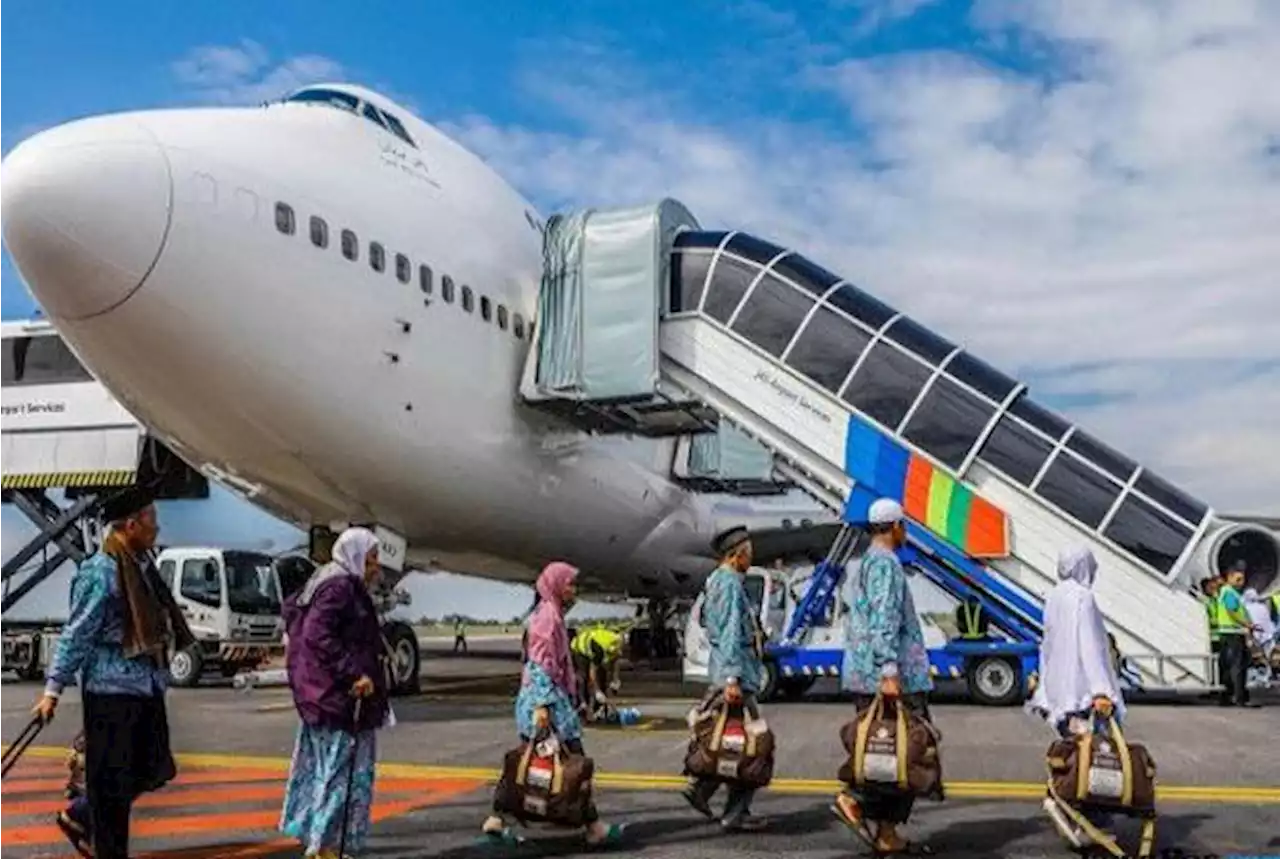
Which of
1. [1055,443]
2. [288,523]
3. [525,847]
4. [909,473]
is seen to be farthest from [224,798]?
[1055,443]

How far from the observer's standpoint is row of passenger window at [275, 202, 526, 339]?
12812 mm

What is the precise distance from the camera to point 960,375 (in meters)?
16.0

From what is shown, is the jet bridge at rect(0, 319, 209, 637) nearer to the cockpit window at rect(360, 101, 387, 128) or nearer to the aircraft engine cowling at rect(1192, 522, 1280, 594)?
the cockpit window at rect(360, 101, 387, 128)

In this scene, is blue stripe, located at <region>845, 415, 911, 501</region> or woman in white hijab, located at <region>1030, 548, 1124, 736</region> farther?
blue stripe, located at <region>845, 415, 911, 501</region>

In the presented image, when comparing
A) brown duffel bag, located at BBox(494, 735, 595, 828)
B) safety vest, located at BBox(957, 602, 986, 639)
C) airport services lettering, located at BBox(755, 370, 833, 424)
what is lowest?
brown duffel bag, located at BBox(494, 735, 595, 828)

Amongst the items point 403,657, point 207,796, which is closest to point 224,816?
point 207,796

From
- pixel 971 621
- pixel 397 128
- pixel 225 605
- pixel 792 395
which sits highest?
pixel 397 128

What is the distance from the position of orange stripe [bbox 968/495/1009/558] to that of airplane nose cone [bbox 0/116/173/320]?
9.21 metres

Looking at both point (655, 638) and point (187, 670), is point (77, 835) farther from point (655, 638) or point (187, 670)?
point (655, 638)

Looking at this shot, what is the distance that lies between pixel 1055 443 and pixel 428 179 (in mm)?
7777

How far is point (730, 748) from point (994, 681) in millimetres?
8950

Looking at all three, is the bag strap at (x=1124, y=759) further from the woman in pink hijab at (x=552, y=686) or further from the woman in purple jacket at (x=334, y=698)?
the woman in purple jacket at (x=334, y=698)

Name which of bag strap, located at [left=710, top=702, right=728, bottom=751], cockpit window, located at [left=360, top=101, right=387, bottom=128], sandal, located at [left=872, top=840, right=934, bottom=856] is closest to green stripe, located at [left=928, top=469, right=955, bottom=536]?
cockpit window, located at [left=360, top=101, right=387, bottom=128]

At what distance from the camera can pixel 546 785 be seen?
686cm
